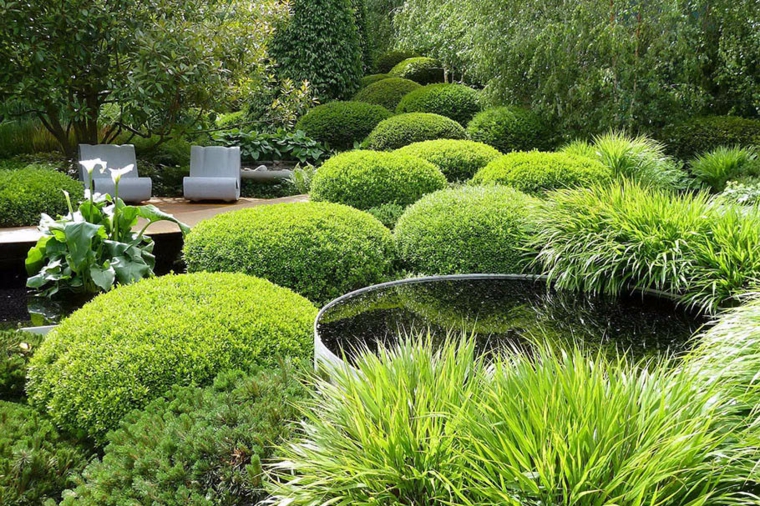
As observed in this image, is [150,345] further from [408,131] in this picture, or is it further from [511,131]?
[511,131]

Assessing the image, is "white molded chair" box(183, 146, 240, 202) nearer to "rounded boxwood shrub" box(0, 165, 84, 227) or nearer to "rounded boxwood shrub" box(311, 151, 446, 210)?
"rounded boxwood shrub" box(0, 165, 84, 227)

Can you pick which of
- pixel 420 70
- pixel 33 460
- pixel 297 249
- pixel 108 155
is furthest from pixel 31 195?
pixel 420 70

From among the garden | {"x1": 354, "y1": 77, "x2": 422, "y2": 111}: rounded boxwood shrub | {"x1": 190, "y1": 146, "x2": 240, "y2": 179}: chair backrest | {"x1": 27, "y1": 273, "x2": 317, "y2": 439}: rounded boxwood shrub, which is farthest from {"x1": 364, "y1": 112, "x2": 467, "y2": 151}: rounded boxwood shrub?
{"x1": 27, "y1": 273, "x2": 317, "y2": 439}: rounded boxwood shrub

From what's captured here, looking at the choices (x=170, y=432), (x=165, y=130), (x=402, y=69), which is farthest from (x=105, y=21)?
Result: (x=402, y=69)

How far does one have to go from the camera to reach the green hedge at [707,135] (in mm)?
8805

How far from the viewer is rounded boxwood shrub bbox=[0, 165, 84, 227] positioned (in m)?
5.91

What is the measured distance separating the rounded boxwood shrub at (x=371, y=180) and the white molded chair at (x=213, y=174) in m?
1.71

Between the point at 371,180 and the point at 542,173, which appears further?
the point at 371,180

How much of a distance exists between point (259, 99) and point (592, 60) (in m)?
6.40

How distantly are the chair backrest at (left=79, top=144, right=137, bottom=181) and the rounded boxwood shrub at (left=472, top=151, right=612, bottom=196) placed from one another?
4.40 meters

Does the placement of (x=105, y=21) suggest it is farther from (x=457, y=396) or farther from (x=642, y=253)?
(x=457, y=396)

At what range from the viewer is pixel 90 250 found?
432cm

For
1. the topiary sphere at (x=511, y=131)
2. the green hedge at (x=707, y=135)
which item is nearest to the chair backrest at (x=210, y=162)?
the topiary sphere at (x=511, y=131)

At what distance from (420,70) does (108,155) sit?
10693 millimetres
